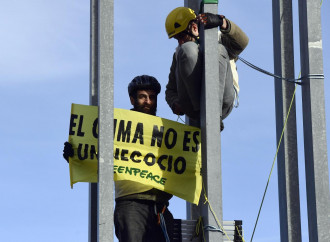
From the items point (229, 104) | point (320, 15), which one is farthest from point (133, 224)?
point (320, 15)

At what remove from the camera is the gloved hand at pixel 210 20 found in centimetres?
982

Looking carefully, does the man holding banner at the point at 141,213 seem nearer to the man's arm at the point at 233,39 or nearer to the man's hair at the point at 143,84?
the man's hair at the point at 143,84

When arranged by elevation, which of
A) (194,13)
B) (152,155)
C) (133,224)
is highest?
(194,13)

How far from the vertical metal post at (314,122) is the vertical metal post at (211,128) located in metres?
1.13

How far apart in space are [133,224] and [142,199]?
1.01 ft

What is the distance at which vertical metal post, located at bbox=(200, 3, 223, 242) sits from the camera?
9.44 metres

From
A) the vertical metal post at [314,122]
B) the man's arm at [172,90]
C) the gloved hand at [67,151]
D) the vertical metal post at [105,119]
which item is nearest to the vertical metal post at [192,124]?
the man's arm at [172,90]

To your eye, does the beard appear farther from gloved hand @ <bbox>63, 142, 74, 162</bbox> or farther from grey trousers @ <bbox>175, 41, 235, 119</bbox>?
gloved hand @ <bbox>63, 142, 74, 162</bbox>

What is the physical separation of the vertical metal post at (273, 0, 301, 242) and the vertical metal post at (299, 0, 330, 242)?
0.47 m

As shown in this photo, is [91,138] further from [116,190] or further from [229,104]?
[229,104]

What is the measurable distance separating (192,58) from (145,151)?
1133mm

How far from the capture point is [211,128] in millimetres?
9664

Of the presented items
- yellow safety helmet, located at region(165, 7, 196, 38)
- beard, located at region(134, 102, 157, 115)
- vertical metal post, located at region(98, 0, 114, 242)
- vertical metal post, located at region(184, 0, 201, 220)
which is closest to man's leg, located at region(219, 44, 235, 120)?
vertical metal post, located at region(184, 0, 201, 220)

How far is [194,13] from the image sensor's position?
33.9ft
